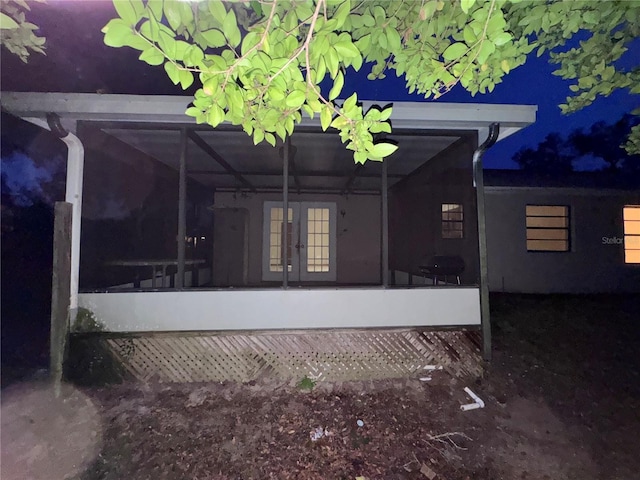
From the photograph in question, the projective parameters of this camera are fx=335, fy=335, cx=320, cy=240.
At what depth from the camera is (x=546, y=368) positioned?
13.2 feet

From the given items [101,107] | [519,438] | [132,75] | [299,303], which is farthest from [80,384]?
[132,75]

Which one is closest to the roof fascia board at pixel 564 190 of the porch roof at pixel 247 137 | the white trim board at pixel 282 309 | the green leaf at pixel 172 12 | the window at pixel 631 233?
the window at pixel 631 233

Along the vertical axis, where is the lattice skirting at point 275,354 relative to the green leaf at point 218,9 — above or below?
below

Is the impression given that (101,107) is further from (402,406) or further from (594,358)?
(594,358)

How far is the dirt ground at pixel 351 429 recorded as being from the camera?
2.42m

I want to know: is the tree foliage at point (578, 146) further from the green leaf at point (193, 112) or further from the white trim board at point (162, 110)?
the green leaf at point (193, 112)

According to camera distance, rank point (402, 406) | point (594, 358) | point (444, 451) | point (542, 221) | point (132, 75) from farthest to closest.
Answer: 1. point (542, 221)
2. point (132, 75)
3. point (594, 358)
4. point (402, 406)
5. point (444, 451)

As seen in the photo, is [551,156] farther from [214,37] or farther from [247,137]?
[214,37]

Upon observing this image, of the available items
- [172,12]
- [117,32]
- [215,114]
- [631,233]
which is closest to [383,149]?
[215,114]

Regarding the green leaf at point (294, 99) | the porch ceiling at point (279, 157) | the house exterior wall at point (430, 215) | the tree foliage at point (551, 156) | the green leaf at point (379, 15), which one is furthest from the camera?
the tree foliage at point (551, 156)

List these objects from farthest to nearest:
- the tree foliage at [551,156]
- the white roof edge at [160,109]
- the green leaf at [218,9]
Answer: the tree foliage at [551,156], the white roof edge at [160,109], the green leaf at [218,9]

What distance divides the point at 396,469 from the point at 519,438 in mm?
1153

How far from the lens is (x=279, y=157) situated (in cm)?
559

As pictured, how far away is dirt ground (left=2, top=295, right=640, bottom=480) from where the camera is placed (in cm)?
242
